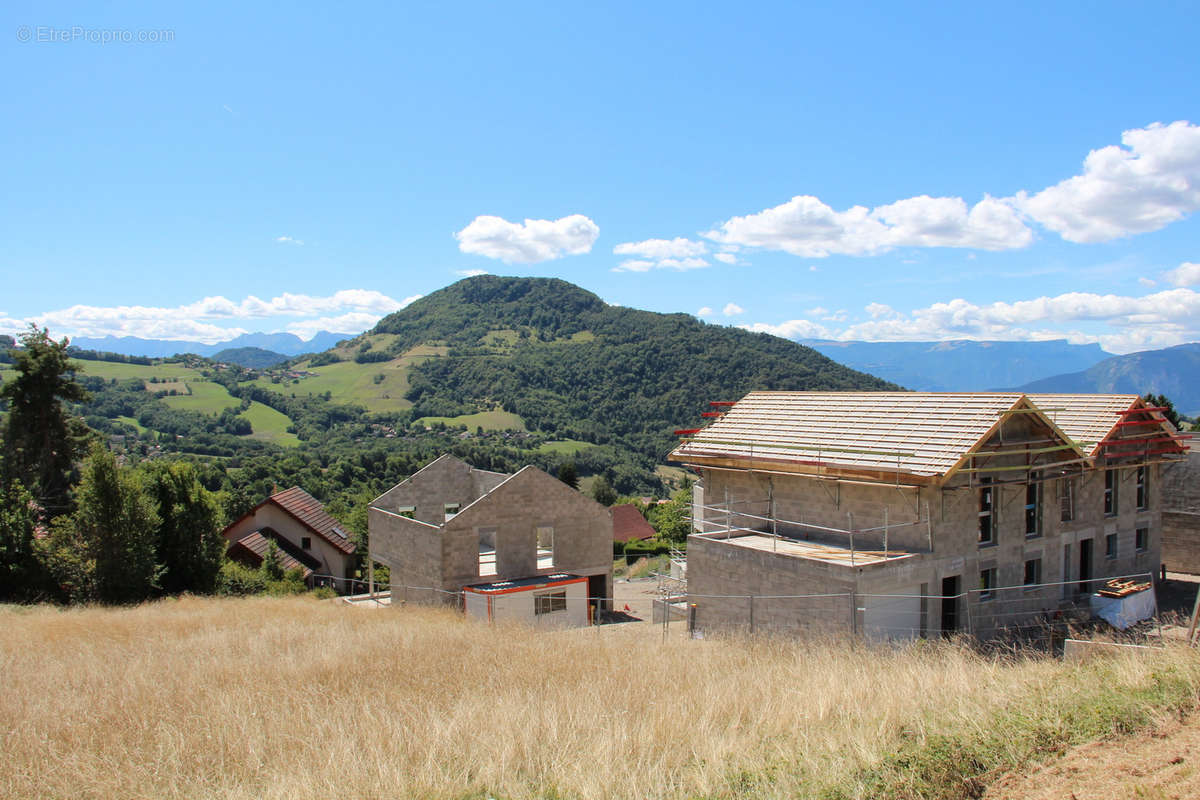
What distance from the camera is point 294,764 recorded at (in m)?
6.80

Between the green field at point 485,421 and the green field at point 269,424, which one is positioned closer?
the green field at point 269,424

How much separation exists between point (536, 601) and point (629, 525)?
35.9 m

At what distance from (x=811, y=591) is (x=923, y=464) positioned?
384 cm

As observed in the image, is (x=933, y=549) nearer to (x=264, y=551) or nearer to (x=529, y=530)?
(x=529, y=530)

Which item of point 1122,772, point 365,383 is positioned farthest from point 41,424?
point 365,383

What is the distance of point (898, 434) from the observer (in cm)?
1825

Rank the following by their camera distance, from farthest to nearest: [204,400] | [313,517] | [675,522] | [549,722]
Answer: [204,400] < [675,522] < [313,517] < [549,722]

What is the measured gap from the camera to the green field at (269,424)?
13036 centimetres

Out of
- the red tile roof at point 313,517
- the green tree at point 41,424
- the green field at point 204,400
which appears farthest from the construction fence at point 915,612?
the green field at point 204,400

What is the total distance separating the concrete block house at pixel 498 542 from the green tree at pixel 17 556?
11.8 m

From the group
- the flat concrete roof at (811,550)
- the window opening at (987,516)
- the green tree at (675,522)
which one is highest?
the window opening at (987,516)

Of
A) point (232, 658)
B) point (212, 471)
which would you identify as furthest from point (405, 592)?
point (212, 471)

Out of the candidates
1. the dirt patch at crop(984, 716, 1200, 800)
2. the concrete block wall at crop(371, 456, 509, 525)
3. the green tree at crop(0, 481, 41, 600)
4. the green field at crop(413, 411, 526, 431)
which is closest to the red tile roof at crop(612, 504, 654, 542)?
the concrete block wall at crop(371, 456, 509, 525)

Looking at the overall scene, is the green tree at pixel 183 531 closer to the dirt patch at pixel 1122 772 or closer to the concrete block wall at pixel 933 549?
the concrete block wall at pixel 933 549
